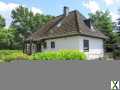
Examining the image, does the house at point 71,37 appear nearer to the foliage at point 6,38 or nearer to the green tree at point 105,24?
the green tree at point 105,24

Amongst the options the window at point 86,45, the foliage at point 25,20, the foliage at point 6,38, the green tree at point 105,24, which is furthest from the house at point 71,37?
the foliage at point 25,20

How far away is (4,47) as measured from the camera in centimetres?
5338

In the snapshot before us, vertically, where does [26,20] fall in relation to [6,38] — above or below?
above

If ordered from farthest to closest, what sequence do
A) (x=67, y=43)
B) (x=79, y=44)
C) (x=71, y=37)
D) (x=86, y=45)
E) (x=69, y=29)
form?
1. (x=69, y=29)
2. (x=86, y=45)
3. (x=67, y=43)
4. (x=71, y=37)
5. (x=79, y=44)

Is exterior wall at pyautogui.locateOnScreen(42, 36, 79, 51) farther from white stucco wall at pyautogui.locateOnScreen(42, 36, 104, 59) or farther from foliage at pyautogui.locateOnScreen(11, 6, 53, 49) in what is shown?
foliage at pyautogui.locateOnScreen(11, 6, 53, 49)

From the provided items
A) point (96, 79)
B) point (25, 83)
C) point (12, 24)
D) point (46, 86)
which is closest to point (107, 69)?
point (96, 79)

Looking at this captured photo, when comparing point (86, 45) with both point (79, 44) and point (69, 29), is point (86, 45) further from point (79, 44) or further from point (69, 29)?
point (69, 29)

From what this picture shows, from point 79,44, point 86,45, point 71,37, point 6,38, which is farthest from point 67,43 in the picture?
point 6,38

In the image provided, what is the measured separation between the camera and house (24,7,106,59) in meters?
28.6

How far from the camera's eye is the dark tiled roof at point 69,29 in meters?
29.0

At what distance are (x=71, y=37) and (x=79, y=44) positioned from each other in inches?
49.8

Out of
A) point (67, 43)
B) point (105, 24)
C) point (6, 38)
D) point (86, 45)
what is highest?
point (105, 24)

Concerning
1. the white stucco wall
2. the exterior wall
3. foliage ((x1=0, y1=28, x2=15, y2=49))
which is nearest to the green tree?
the white stucco wall

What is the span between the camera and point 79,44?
28141 mm
